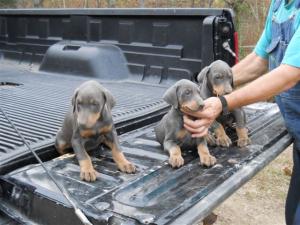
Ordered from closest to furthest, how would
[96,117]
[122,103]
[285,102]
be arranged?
1. [96,117]
2. [285,102]
3. [122,103]

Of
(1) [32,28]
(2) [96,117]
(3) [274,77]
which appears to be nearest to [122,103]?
(2) [96,117]

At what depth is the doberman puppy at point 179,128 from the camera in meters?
2.62

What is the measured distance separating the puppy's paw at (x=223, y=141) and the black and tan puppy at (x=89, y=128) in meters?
0.67

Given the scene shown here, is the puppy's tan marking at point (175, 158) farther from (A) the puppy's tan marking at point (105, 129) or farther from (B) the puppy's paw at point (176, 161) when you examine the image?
→ (A) the puppy's tan marking at point (105, 129)

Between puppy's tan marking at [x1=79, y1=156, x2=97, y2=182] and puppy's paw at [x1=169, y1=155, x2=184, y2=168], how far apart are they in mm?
425

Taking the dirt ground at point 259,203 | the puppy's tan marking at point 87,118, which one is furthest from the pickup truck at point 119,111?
the dirt ground at point 259,203

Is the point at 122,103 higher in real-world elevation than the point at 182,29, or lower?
lower

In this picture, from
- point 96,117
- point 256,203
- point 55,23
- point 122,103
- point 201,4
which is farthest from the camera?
point 201,4

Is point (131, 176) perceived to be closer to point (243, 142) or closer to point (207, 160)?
point (207, 160)

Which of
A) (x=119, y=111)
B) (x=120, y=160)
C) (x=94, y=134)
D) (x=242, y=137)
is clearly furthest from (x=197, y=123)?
(x=119, y=111)

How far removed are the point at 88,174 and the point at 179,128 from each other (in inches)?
28.3

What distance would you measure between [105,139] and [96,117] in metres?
0.25

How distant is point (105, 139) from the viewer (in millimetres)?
2779

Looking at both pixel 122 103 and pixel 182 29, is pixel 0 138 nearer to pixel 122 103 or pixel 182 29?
pixel 122 103
